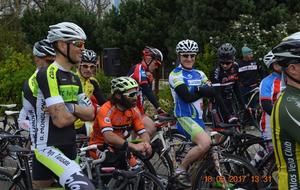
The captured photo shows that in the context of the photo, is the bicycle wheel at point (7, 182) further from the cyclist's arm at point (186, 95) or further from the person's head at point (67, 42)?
the cyclist's arm at point (186, 95)

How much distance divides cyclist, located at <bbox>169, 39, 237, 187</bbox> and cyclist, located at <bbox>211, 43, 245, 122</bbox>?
189 cm

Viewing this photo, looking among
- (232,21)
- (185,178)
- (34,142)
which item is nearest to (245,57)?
(232,21)

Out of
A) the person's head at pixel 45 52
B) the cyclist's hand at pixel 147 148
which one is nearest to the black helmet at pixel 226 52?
the cyclist's hand at pixel 147 148

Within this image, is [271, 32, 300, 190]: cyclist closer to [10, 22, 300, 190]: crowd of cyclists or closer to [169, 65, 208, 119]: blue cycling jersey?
[10, 22, 300, 190]: crowd of cyclists

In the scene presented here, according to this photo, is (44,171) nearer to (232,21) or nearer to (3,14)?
(232,21)

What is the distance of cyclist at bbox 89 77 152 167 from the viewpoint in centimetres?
610

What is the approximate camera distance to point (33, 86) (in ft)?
16.6

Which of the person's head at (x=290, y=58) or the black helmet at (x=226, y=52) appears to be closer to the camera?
the person's head at (x=290, y=58)

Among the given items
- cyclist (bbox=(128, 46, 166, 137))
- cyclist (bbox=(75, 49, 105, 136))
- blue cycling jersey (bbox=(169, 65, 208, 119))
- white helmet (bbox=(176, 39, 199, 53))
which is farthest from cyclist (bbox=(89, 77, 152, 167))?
cyclist (bbox=(128, 46, 166, 137))

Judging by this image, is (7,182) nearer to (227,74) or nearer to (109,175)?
(109,175)

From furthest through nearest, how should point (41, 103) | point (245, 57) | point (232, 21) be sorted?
point (232, 21)
point (245, 57)
point (41, 103)

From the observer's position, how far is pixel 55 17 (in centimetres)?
3056

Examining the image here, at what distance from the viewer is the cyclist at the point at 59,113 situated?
4.38 m

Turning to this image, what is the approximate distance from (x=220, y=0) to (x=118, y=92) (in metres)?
12.0
